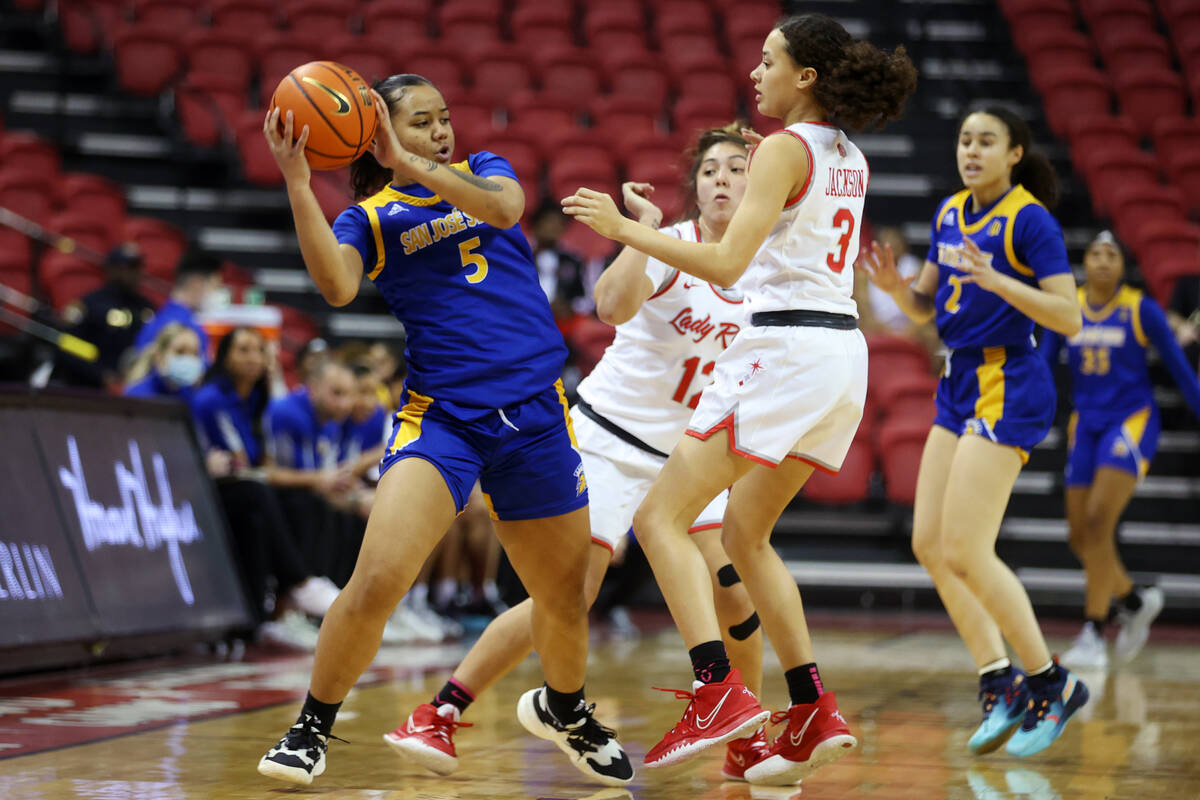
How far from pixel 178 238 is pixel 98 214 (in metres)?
0.76

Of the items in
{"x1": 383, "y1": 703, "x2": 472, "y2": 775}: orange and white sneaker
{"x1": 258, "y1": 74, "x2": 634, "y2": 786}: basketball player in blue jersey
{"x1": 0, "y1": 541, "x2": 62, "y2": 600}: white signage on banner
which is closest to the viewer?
{"x1": 258, "y1": 74, "x2": 634, "y2": 786}: basketball player in blue jersey

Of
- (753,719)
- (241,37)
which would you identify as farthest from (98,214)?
(753,719)

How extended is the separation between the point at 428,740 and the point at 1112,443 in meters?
5.24

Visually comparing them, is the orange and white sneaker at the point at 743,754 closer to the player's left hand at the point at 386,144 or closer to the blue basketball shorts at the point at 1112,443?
the player's left hand at the point at 386,144

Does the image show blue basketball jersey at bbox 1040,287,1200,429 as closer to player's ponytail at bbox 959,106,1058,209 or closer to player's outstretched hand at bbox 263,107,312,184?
player's ponytail at bbox 959,106,1058,209

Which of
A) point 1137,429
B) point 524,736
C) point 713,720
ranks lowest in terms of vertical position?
point 524,736

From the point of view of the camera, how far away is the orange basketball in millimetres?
3246

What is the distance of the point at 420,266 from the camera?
142 inches

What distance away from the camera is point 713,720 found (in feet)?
11.7

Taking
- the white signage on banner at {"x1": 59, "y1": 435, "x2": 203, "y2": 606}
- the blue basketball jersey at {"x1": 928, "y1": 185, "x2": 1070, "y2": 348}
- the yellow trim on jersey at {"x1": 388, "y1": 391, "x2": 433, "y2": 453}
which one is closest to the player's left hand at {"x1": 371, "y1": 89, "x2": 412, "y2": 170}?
the yellow trim on jersey at {"x1": 388, "y1": 391, "x2": 433, "y2": 453}

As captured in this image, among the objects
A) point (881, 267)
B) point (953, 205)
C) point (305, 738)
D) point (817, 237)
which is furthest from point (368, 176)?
point (953, 205)

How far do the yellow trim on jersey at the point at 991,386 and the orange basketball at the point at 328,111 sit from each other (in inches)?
91.7

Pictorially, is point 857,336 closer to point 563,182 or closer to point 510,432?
point 510,432

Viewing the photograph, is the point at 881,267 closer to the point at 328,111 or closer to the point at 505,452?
the point at 505,452
